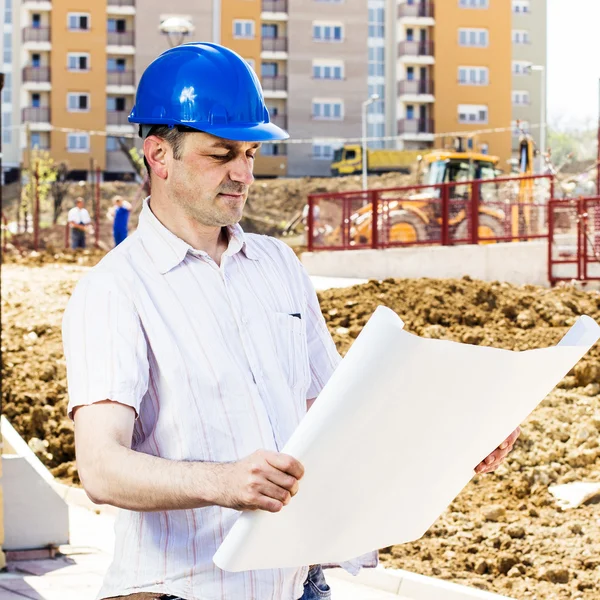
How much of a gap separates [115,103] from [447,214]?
5331 centimetres

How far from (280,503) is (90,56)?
68.4 metres

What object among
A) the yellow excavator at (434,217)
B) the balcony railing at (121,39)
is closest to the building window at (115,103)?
the balcony railing at (121,39)

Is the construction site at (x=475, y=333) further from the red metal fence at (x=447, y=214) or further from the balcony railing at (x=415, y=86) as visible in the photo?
the balcony railing at (x=415, y=86)

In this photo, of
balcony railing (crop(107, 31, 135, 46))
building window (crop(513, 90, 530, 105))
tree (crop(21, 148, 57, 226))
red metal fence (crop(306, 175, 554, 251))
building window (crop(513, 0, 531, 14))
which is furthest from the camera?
building window (crop(513, 0, 531, 14))

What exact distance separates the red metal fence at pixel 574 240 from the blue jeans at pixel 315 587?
43.8ft

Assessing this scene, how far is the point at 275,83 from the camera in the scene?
6894 cm

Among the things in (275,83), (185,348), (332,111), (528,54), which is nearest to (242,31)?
(275,83)

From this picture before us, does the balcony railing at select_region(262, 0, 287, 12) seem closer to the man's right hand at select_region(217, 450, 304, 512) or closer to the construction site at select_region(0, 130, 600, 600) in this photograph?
the construction site at select_region(0, 130, 600, 600)

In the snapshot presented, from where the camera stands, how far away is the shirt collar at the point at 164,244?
2.15 metres

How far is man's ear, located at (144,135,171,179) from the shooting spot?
2.16 metres

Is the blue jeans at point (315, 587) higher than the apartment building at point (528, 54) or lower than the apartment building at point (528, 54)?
lower

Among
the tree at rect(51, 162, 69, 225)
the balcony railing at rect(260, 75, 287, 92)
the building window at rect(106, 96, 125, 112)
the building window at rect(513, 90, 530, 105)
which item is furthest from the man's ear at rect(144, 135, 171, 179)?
the building window at rect(513, 90, 530, 105)

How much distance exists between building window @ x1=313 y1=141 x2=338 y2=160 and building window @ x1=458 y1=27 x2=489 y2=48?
10009 millimetres

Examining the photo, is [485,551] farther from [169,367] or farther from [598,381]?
[169,367]
